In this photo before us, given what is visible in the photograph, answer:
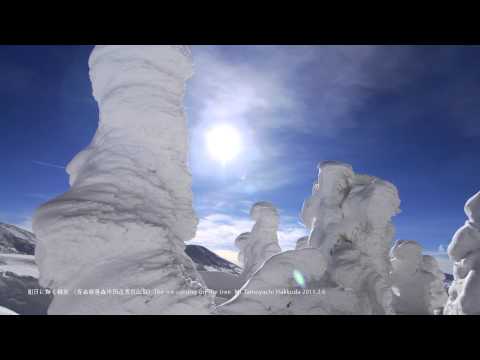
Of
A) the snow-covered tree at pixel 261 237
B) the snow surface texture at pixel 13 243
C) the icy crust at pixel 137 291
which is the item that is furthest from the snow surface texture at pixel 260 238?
the snow surface texture at pixel 13 243

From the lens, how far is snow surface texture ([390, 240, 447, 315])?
21.8m

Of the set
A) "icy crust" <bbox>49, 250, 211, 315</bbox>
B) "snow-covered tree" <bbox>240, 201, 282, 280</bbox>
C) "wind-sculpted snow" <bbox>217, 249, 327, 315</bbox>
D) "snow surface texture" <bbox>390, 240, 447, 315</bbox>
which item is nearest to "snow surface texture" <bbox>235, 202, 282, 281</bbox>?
"snow-covered tree" <bbox>240, 201, 282, 280</bbox>

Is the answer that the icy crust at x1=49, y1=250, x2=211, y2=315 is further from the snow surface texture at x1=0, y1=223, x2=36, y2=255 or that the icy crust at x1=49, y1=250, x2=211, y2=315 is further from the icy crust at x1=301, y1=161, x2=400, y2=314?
the snow surface texture at x1=0, y1=223, x2=36, y2=255

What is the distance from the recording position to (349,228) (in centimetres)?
1522

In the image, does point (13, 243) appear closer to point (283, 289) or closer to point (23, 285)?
point (23, 285)

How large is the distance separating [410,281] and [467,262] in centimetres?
680

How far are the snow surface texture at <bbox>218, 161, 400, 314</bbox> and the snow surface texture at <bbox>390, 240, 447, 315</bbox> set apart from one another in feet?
26.1

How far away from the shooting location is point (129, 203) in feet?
21.0

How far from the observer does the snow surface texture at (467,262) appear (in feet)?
48.2

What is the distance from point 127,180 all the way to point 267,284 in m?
4.80

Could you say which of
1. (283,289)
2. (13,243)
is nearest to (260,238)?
(283,289)

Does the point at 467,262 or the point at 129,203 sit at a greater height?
the point at 129,203
